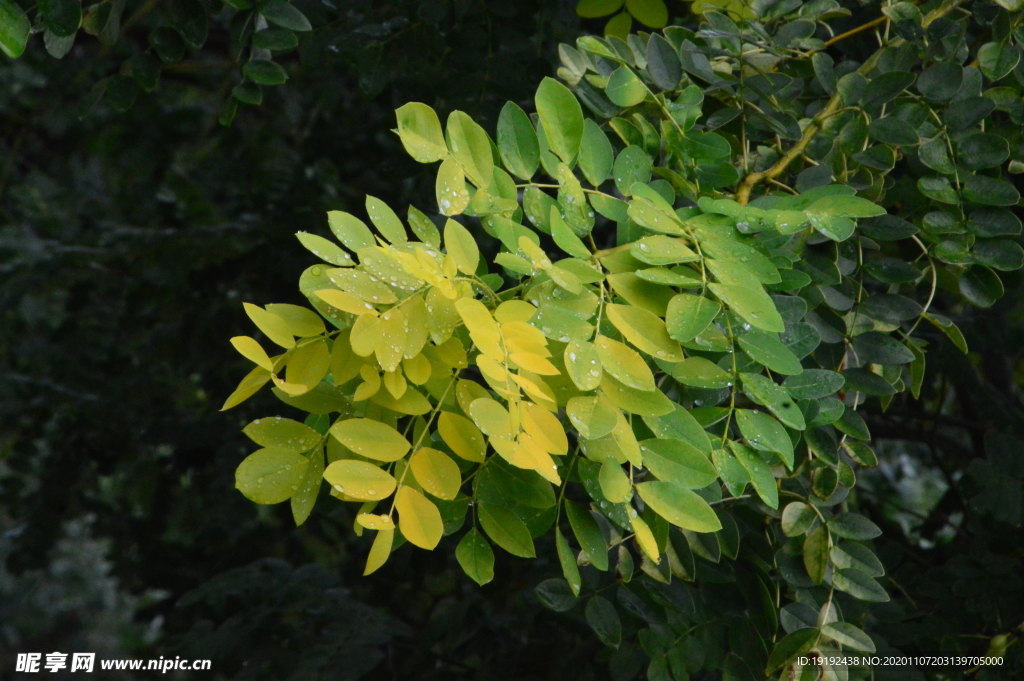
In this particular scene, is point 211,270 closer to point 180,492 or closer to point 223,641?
point 180,492

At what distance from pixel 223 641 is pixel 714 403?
87 cm

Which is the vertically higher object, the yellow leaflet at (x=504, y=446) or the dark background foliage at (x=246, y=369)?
the yellow leaflet at (x=504, y=446)

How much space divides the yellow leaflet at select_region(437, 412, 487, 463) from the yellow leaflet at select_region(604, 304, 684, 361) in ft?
0.37

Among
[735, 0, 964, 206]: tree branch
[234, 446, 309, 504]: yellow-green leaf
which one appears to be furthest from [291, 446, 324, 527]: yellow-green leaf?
[735, 0, 964, 206]: tree branch

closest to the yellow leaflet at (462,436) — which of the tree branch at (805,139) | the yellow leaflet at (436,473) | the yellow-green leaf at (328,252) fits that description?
the yellow leaflet at (436,473)

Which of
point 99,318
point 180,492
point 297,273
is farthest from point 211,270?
point 180,492

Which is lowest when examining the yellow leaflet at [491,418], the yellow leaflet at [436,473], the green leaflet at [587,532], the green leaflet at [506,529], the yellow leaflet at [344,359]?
the green leaflet at [587,532]

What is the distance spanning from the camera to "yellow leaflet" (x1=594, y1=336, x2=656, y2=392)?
1.51 ft

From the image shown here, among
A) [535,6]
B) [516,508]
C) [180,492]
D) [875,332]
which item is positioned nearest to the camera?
[516,508]

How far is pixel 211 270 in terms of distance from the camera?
168 centimetres

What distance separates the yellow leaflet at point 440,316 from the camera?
18.2 inches

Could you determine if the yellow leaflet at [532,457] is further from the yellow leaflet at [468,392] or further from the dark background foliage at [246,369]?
the dark background foliage at [246,369]

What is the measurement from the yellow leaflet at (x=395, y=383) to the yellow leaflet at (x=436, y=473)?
0.17ft

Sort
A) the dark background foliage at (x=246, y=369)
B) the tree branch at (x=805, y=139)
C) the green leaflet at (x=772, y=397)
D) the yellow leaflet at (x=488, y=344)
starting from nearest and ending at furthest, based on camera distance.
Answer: the yellow leaflet at (x=488, y=344)
the green leaflet at (x=772, y=397)
the tree branch at (x=805, y=139)
the dark background foliage at (x=246, y=369)
